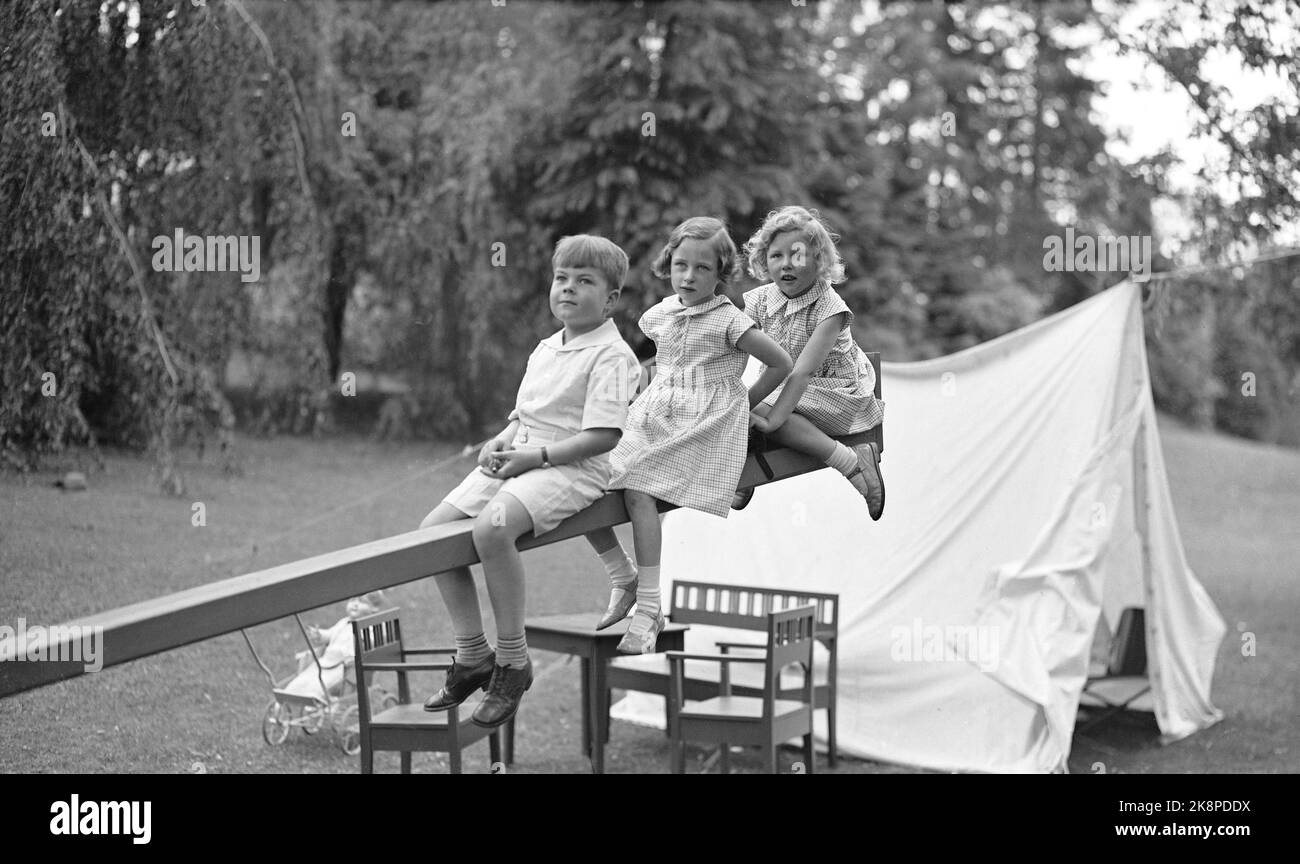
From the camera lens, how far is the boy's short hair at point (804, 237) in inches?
141

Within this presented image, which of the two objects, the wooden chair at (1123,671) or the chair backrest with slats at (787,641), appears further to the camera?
the wooden chair at (1123,671)

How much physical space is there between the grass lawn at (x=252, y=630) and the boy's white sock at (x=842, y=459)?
223 centimetres

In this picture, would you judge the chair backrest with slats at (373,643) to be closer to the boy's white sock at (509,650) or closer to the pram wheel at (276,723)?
the pram wheel at (276,723)

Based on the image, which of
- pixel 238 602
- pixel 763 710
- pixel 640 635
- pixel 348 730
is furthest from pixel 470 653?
pixel 763 710

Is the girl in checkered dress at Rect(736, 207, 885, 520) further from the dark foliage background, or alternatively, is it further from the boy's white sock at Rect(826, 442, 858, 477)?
the dark foliage background

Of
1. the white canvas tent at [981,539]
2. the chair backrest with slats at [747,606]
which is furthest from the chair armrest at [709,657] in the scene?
the white canvas tent at [981,539]

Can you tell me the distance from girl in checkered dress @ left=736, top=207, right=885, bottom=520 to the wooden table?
2974 millimetres

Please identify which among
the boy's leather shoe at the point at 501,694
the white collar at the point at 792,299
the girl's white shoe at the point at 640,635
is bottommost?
the boy's leather shoe at the point at 501,694

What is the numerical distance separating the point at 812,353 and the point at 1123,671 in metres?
6.29

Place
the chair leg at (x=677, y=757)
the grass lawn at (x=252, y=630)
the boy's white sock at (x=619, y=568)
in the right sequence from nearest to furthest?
1. the boy's white sock at (x=619, y=568)
2. the grass lawn at (x=252, y=630)
3. the chair leg at (x=677, y=757)

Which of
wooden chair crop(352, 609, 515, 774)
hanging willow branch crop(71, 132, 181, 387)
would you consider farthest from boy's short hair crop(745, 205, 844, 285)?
hanging willow branch crop(71, 132, 181, 387)

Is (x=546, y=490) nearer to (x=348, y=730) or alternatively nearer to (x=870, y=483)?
(x=870, y=483)

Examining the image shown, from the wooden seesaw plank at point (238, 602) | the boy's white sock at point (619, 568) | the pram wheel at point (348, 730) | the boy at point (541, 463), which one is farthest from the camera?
the pram wheel at point (348, 730)

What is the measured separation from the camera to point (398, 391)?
771cm
